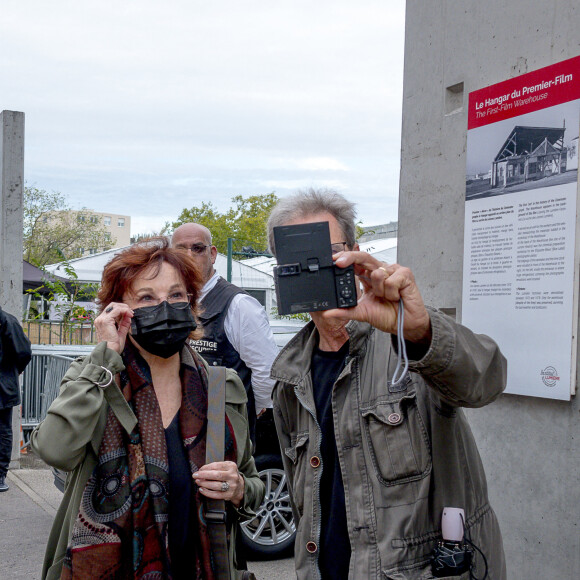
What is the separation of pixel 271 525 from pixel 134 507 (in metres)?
3.43

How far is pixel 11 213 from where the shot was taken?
8586 millimetres

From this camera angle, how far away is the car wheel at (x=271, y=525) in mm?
5680

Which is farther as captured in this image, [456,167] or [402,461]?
[456,167]

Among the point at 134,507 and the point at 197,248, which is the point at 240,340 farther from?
the point at 134,507

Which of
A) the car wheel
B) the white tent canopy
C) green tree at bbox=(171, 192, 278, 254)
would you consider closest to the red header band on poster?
the car wheel

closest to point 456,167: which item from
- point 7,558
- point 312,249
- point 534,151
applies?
point 534,151

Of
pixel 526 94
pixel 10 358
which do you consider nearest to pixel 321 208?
pixel 526 94

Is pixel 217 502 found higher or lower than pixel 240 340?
lower

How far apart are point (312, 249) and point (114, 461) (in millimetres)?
1103

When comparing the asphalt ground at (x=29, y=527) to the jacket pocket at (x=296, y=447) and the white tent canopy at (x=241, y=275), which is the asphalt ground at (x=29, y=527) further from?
the white tent canopy at (x=241, y=275)

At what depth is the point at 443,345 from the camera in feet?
6.13

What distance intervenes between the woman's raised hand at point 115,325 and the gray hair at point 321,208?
593 millimetres

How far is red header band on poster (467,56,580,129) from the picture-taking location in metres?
3.41

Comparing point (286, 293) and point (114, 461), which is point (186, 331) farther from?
point (286, 293)
